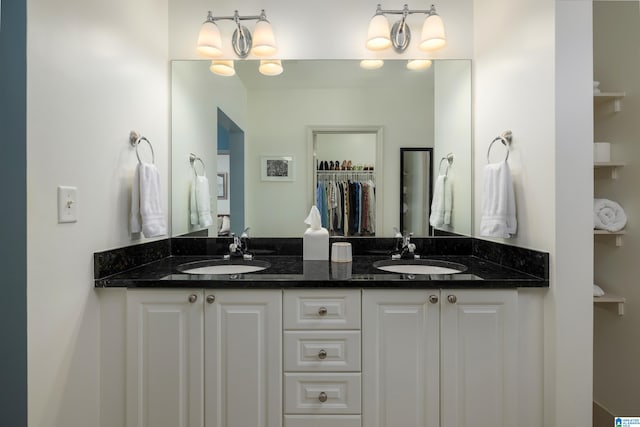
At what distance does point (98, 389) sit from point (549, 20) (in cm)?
224

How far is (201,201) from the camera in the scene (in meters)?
2.02

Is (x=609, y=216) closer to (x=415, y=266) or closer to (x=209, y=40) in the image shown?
(x=415, y=266)

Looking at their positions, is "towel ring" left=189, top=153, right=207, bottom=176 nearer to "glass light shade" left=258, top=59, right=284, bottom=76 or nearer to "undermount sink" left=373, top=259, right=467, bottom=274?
"glass light shade" left=258, top=59, right=284, bottom=76

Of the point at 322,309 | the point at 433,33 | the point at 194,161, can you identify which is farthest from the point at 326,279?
the point at 433,33

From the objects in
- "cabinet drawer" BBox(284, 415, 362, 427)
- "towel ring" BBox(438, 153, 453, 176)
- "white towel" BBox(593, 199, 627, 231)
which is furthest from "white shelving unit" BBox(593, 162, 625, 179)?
"cabinet drawer" BBox(284, 415, 362, 427)

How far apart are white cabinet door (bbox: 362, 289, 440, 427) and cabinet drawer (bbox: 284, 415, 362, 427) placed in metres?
0.04

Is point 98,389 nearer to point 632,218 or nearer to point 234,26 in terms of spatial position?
point 234,26

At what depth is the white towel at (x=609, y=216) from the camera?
67.4 inches

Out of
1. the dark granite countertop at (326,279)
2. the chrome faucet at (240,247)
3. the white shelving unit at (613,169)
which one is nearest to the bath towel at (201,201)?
the chrome faucet at (240,247)

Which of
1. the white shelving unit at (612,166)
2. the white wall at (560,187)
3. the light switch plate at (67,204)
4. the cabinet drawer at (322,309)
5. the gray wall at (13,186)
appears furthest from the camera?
the white shelving unit at (612,166)

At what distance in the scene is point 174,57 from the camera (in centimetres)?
198

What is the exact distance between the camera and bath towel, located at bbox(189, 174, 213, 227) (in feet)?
6.62

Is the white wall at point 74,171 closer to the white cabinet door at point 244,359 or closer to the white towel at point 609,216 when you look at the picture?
the white cabinet door at point 244,359

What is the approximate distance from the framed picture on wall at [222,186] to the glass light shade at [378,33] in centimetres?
108
